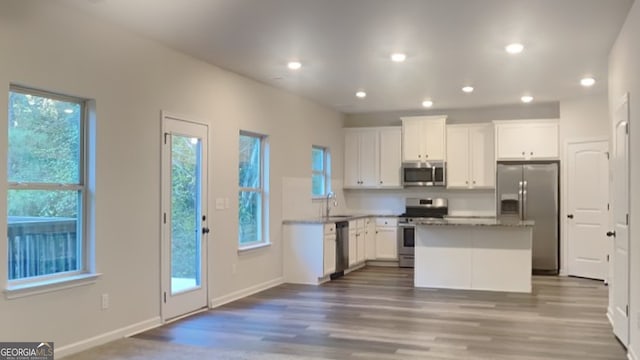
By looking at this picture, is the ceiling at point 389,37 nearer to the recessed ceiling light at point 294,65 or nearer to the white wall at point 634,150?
the recessed ceiling light at point 294,65

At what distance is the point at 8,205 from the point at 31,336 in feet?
3.08

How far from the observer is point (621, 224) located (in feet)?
15.3

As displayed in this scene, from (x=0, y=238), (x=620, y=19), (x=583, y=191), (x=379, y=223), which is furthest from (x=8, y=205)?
(x=583, y=191)

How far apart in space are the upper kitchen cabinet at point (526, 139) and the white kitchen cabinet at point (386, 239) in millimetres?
2094

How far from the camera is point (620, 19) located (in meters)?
4.54

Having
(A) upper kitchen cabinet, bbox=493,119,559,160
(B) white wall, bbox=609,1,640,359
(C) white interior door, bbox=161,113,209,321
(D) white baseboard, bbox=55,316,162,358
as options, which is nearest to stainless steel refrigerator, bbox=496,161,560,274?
(A) upper kitchen cabinet, bbox=493,119,559,160

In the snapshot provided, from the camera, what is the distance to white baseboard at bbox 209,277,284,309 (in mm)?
6195

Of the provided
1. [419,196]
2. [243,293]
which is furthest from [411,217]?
[243,293]

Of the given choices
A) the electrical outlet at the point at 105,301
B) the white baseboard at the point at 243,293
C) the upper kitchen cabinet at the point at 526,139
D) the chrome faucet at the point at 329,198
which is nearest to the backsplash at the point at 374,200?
the chrome faucet at the point at 329,198

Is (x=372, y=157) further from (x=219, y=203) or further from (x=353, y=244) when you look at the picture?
(x=219, y=203)

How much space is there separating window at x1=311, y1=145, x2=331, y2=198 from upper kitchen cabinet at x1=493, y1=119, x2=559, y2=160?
2765 mm

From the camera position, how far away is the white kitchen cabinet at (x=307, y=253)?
7.66 metres

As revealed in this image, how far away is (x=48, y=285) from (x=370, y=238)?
6.19 m

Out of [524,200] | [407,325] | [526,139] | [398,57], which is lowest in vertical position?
[407,325]
